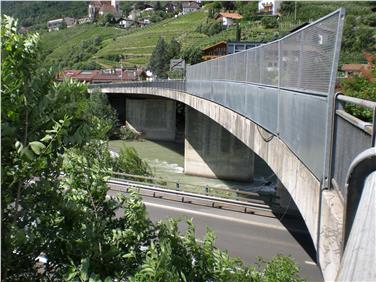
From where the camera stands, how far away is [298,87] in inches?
295

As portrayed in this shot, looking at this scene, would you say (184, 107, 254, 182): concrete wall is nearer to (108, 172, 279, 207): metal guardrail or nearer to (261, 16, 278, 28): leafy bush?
(108, 172, 279, 207): metal guardrail

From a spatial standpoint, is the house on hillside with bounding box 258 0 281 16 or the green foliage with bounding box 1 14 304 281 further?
the house on hillside with bounding box 258 0 281 16

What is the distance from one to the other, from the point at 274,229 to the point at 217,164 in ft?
58.2

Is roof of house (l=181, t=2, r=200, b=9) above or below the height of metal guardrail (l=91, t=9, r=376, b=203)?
above

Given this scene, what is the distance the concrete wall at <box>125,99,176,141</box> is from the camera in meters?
58.3

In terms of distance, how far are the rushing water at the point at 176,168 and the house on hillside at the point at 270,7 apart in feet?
296

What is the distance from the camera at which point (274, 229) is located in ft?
55.3

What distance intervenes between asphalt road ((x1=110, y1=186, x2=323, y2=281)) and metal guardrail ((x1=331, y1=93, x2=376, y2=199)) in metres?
8.06

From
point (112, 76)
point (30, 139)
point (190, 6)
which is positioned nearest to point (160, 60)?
point (112, 76)

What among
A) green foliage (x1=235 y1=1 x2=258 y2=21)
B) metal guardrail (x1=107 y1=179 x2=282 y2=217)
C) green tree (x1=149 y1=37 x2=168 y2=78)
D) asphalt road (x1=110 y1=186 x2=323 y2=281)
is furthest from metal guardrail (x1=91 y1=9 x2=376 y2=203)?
green foliage (x1=235 y1=1 x2=258 y2=21)

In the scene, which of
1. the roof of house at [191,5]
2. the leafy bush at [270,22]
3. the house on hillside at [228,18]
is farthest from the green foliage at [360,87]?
the roof of house at [191,5]

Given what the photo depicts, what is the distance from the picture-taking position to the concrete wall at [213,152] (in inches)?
1313

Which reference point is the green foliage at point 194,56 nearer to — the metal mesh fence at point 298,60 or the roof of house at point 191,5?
the metal mesh fence at point 298,60

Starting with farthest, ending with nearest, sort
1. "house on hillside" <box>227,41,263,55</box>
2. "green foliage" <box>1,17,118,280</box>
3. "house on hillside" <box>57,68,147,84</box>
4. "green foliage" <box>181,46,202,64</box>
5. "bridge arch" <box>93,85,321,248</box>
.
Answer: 1. "house on hillside" <box>57,68,147,84</box>
2. "green foliage" <box>181,46,202,64</box>
3. "house on hillside" <box>227,41,263,55</box>
4. "bridge arch" <box>93,85,321,248</box>
5. "green foliage" <box>1,17,118,280</box>
